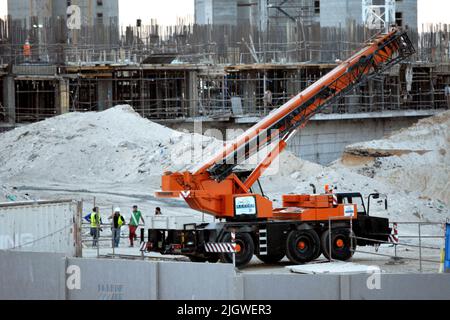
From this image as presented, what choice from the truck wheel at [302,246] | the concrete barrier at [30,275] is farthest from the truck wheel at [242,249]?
the concrete barrier at [30,275]

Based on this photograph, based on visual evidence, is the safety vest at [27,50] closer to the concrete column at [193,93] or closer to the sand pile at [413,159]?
the concrete column at [193,93]

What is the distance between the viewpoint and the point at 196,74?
45.5m

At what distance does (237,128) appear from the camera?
144 ft

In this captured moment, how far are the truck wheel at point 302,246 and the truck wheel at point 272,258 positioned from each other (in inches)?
9.0

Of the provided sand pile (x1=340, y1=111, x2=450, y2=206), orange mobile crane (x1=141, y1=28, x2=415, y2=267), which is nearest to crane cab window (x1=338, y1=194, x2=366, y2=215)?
orange mobile crane (x1=141, y1=28, x2=415, y2=267)

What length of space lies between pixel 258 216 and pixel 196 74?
1003 inches

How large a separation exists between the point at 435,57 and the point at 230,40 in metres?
10.7

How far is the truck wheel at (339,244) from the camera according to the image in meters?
20.7

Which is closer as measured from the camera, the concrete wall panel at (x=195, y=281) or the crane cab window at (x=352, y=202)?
the concrete wall panel at (x=195, y=281)

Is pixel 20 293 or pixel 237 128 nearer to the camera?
pixel 20 293

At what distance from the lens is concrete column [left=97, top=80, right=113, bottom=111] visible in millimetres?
45625
